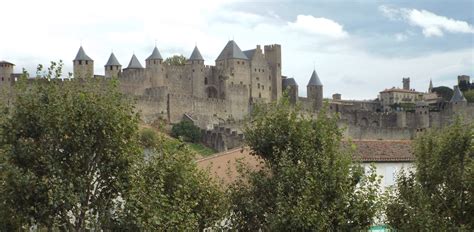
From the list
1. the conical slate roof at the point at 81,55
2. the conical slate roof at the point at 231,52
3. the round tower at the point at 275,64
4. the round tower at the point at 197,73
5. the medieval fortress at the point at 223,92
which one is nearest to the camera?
the medieval fortress at the point at 223,92

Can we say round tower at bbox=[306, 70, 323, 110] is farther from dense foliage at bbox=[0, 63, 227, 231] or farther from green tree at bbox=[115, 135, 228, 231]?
dense foliage at bbox=[0, 63, 227, 231]

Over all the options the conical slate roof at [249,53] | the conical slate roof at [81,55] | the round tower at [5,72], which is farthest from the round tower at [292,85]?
the round tower at [5,72]

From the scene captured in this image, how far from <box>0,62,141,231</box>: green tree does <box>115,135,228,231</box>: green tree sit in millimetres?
582

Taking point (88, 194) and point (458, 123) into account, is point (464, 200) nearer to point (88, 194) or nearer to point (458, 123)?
point (458, 123)

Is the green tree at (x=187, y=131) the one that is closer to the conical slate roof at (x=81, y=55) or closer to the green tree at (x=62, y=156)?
the conical slate roof at (x=81, y=55)

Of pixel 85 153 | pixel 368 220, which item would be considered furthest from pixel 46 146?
pixel 368 220

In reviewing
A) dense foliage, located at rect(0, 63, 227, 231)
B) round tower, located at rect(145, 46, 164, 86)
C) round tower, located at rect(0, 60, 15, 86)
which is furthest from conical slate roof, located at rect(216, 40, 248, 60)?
dense foliage, located at rect(0, 63, 227, 231)

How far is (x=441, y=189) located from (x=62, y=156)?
11.8 meters

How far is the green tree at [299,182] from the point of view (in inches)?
787

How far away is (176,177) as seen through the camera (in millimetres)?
21672

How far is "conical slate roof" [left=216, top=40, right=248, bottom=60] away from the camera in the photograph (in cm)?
10462

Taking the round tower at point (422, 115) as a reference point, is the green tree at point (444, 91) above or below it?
above

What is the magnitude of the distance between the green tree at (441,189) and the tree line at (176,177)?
3cm

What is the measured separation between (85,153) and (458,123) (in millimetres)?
11817
